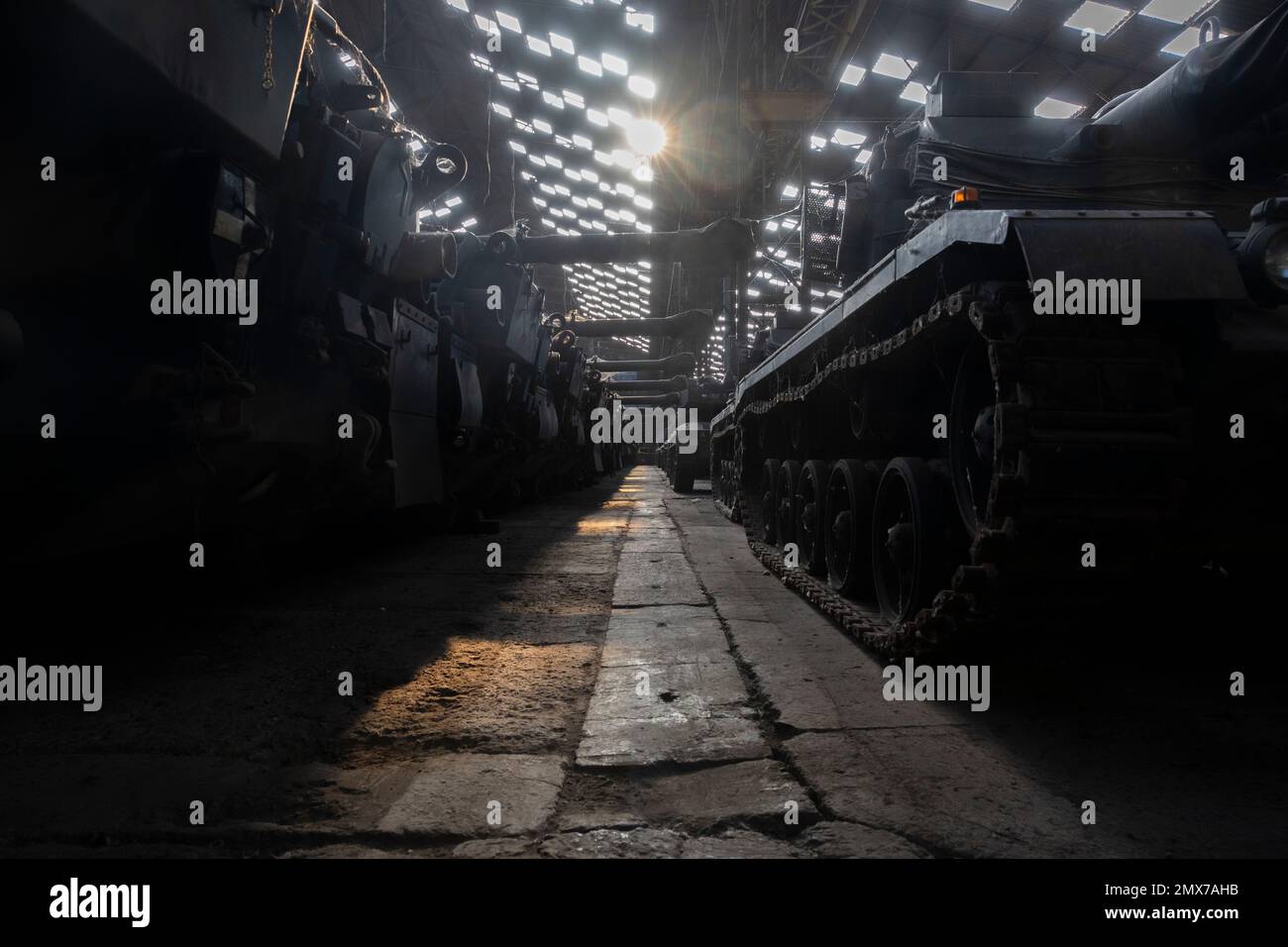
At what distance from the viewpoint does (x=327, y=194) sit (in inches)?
142

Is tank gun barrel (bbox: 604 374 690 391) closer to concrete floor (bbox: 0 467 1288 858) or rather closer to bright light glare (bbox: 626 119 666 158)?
bright light glare (bbox: 626 119 666 158)

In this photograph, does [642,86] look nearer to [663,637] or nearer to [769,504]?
[769,504]

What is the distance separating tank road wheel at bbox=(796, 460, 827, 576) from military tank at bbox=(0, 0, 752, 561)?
2.55 meters

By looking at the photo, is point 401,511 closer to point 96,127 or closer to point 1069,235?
point 96,127

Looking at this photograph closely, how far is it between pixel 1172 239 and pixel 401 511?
5.48 metres

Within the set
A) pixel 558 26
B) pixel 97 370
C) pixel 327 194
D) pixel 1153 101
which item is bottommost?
pixel 97 370

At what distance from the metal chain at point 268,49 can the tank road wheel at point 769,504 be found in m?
4.30

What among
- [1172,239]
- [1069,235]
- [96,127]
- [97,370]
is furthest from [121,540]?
[1172,239]

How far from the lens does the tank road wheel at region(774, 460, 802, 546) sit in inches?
210

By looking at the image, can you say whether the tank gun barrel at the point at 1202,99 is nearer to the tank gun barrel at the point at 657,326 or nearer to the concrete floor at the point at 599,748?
the concrete floor at the point at 599,748

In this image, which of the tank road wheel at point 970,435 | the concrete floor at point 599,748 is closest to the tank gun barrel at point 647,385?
the concrete floor at point 599,748

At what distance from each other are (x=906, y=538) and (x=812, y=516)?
61.8 inches

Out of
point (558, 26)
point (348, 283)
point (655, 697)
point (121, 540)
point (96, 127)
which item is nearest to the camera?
point (96, 127)

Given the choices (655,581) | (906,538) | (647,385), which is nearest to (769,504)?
(655,581)
